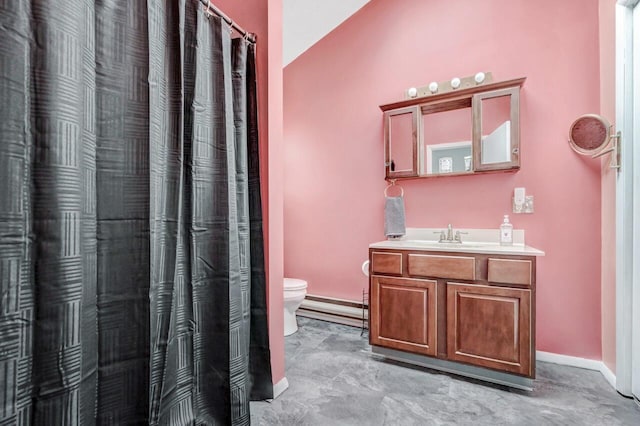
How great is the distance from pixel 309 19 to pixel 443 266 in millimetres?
2453

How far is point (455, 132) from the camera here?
241 cm

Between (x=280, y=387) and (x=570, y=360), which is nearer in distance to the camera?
(x=280, y=387)

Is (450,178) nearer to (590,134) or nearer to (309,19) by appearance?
(590,134)

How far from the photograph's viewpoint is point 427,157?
250cm

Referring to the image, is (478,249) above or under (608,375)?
above

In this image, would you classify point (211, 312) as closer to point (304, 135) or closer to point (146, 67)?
point (146, 67)

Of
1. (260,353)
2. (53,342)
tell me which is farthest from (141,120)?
(260,353)

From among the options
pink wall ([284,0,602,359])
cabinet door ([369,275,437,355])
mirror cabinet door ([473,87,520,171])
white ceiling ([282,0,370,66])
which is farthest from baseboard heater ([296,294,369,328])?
white ceiling ([282,0,370,66])

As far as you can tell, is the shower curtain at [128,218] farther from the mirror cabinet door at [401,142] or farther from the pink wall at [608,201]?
the pink wall at [608,201]

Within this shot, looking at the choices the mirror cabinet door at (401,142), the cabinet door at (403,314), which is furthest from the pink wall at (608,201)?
the mirror cabinet door at (401,142)

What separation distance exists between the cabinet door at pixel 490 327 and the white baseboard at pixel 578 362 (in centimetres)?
59

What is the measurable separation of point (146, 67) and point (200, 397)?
135cm

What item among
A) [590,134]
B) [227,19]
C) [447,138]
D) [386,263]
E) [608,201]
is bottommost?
[386,263]

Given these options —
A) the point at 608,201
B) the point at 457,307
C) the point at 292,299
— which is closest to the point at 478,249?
the point at 457,307
